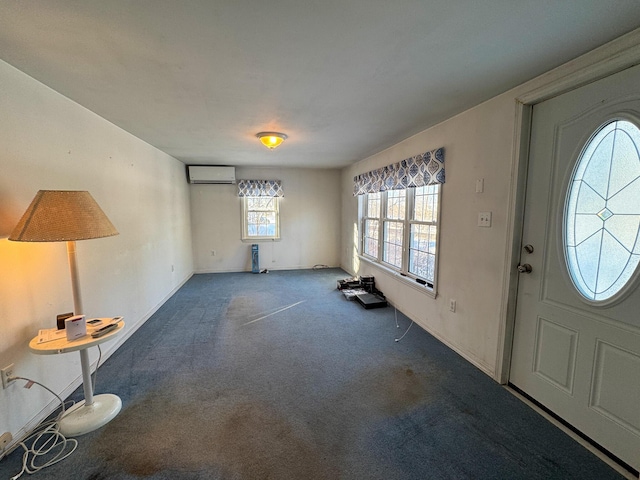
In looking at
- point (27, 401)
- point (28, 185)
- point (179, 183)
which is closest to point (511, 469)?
point (27, 401)

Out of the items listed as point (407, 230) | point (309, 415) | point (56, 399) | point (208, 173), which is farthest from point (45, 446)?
point (208, 173)

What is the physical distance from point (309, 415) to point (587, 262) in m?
1.97

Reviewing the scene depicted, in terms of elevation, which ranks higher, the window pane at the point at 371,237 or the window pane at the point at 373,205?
the window pane at the point at 373,205

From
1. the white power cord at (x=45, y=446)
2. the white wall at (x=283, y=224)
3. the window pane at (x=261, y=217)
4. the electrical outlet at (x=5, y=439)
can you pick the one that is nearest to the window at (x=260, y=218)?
the window pane at (x=261, y=217)

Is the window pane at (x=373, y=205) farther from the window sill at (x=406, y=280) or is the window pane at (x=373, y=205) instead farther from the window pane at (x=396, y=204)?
the window sill at (x=406, y=280)

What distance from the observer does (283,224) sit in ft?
20.4

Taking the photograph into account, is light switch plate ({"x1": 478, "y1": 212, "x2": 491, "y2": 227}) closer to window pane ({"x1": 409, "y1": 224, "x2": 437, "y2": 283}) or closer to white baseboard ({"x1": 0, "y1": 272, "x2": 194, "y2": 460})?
window pane ({"x1": 409, "y1": 224, "x2": 437, "y2": 283})

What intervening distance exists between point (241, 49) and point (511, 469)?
2651 mm

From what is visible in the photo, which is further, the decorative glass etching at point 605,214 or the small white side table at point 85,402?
the small white side table at point 85,402

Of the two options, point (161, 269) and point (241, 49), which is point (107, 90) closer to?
point (241, 49)

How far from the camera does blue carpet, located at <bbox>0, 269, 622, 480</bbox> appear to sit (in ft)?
4.89

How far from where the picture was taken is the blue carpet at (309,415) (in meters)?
1.49

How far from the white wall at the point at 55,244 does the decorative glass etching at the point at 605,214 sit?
3367mm

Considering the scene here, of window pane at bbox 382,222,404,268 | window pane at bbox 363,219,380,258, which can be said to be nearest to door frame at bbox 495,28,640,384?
window pane at bbox 382,222,404,268
